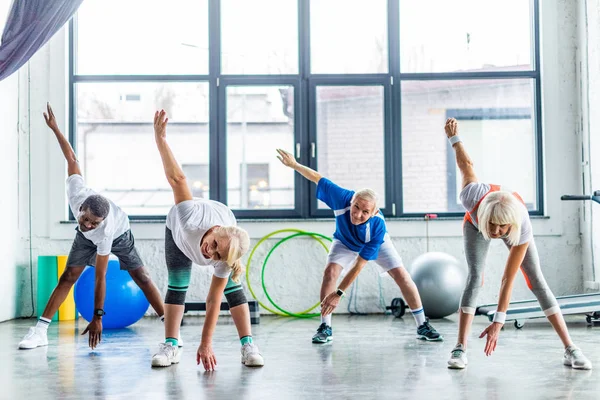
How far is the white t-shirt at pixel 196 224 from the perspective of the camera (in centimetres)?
348

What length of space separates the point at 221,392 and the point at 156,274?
11.8ft

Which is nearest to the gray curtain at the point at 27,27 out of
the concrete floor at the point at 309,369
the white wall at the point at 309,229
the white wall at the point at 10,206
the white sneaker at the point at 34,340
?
the white wall at the point at 10,206

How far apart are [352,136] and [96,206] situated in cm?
317

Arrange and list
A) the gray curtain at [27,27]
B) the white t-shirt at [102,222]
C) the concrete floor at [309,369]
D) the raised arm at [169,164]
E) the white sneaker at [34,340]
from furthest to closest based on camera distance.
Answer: the gray curtain at [27,27], the white sneaker at [34,340], the white t-shirt at [102,222], the raised arm at [169,164], the concrete floor at [309,369]

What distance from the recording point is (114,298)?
5309 mm

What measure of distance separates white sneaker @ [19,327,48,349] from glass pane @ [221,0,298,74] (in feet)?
10.3

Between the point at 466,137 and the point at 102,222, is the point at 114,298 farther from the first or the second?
the point at 466,137

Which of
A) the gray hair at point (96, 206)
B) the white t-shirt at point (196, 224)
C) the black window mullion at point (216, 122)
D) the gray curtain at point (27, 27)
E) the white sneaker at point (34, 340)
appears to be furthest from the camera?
the black window mullion at point (216, 122)

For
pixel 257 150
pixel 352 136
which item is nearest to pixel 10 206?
pixel 257 150

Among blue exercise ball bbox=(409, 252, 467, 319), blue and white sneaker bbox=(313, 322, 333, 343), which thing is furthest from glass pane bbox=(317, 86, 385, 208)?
blue and white sneaker bbox=(313, 322, 333, 343)

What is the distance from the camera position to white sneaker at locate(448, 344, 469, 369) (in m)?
3.62

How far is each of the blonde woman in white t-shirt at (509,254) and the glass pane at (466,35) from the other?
322cm

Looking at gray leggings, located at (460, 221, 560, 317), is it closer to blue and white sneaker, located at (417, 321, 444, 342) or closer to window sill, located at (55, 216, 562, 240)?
blue and white sneaker, located at (417, 321, 444, 342)

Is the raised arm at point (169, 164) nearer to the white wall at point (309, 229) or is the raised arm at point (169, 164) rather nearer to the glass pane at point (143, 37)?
the white wall at point (309, 229)
